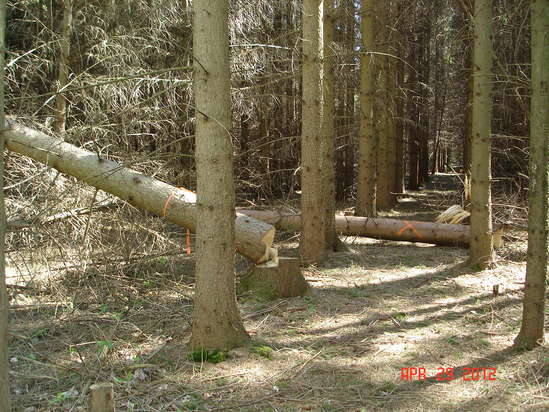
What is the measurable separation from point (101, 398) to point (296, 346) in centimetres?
254

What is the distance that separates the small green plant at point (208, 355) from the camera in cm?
479

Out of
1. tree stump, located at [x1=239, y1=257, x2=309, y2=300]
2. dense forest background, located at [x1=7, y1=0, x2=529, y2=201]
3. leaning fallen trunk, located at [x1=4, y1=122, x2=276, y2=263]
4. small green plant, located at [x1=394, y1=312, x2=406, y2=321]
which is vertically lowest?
small green plant, located at [x1=394, y1=312, x2=406, y2=321]

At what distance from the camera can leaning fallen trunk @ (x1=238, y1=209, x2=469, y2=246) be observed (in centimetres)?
1034

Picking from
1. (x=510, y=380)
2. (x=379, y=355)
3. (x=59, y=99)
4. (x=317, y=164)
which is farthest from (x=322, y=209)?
(x=59, y=99)

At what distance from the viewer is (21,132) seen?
7.26 meters

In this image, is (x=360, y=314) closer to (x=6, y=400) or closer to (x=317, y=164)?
(x=317, y=164)

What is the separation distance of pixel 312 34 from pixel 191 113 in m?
5.48

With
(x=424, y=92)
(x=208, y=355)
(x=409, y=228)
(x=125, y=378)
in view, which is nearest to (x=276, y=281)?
(x=208, y=355)

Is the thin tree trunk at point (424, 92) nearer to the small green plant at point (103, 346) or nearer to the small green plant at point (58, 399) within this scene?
the small green plant at point (103, 346)

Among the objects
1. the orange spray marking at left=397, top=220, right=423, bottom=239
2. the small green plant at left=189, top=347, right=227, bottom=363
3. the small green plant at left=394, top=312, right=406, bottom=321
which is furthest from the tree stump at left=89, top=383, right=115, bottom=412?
the orange spray marking at left=397, top=220, right=423, bottom=239

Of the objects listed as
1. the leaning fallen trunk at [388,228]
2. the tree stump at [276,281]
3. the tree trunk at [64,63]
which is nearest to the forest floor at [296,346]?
the tree stump at [276,281]

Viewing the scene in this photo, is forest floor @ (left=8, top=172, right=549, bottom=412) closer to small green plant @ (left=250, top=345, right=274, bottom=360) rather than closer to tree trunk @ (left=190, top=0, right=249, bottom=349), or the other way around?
small green plant @ (left=250, top=345, right=274, bottom=360)

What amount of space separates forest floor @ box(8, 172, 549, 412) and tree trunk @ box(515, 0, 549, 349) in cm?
71

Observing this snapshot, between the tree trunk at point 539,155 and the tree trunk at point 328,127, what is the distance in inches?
183
